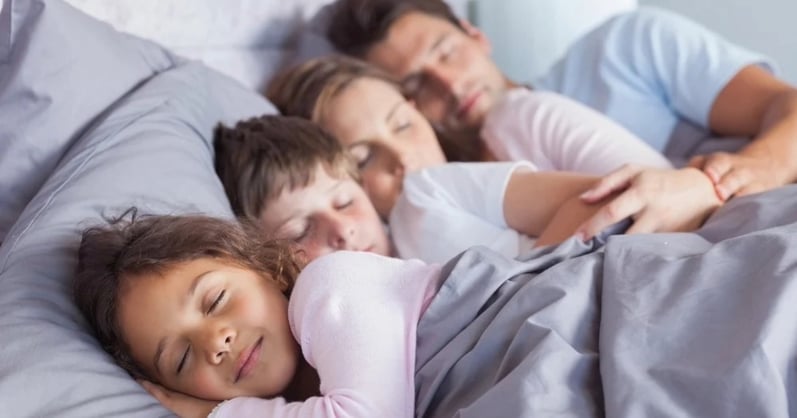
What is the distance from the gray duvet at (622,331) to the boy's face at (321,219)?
0.33 m

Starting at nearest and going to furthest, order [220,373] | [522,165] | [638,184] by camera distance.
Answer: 1. [220,373]
2. [638,184]
3. [522,165]

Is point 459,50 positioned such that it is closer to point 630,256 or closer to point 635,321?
point 630,256

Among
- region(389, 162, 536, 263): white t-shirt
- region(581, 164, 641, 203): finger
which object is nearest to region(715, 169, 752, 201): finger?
region(581, 164, 641, 203): finger

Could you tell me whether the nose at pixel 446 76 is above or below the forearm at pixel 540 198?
below

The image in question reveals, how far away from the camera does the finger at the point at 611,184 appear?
1.07 metres

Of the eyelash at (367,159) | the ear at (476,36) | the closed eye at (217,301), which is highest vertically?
the closed eye at (217,301)

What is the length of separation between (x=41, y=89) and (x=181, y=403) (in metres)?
0.46

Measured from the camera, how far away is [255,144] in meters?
1.21

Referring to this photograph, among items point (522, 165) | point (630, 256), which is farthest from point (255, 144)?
point (630, 256)

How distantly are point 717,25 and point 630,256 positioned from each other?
1.49 meters

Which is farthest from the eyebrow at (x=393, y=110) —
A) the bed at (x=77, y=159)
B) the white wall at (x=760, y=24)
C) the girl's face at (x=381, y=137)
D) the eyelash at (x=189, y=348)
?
the white wall at (x=760, y=24)

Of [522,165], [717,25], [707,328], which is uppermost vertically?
[707,328]

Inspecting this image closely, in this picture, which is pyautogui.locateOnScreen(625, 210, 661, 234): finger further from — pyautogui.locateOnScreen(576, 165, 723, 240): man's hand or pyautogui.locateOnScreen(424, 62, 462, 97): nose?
pyautogui.locateOnScreen(424, 62, 462, 97): nose

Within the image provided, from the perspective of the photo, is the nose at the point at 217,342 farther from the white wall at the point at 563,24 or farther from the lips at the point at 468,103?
the white wall at the point at 563,24
